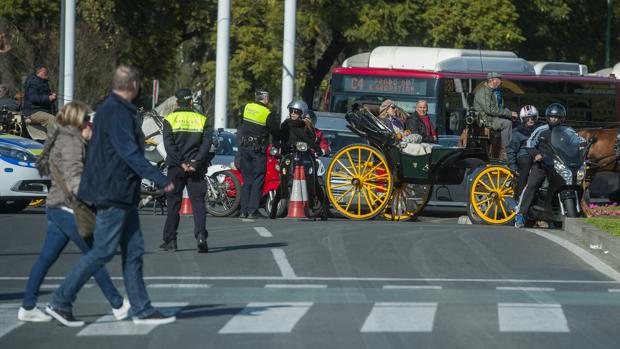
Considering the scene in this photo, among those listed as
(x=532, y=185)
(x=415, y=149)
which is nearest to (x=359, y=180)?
(x=415, y=149)

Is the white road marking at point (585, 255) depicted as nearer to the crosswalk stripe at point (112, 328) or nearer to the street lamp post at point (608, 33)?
the crosswalk stripe at point (112, 328)

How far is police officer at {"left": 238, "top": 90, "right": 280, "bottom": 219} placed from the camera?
20.1 m

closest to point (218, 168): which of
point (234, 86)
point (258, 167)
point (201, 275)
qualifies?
point (258, 167)

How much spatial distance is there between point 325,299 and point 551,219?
820 cm

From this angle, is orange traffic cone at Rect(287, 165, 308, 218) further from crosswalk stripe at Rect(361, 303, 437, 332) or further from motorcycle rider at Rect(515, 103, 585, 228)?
crosswalk stripe at Rect(361, 303, 437, 332)

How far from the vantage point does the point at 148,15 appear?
4419cm

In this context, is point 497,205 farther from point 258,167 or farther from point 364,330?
point 364,330

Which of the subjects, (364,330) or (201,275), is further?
(201,275)

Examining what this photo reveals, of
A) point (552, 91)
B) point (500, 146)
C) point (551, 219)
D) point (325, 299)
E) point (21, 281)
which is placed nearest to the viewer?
point (325, 299)

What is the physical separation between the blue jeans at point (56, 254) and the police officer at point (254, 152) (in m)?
10.1

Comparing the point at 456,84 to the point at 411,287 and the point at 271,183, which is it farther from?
the point at 411,287

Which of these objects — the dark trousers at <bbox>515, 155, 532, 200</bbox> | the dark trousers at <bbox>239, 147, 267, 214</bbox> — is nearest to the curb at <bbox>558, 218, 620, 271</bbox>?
the dark trousers at <bbox>515, 155, 532, 200</bbox>

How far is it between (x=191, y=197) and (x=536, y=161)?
19.6ft

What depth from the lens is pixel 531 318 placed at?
33.4 ft
